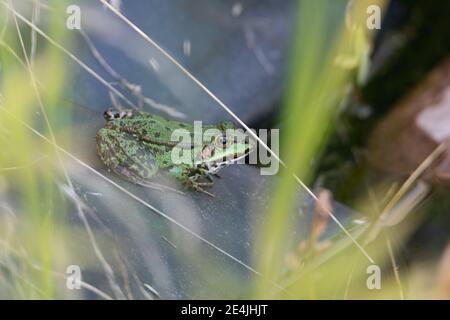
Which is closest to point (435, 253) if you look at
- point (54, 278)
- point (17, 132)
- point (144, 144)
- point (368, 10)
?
point (368, 10)

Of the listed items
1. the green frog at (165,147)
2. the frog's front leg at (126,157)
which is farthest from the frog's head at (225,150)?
the frog's front leg at (126,157)

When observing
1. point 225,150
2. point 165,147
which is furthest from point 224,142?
point 165,147

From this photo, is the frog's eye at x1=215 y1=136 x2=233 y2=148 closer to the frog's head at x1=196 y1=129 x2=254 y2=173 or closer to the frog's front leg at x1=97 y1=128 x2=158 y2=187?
the frog's head at x1=196 y1=129 x2=254 y2=173

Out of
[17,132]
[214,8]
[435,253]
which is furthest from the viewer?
[214,8]

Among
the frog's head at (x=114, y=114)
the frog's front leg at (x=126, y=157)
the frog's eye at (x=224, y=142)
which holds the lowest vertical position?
the frog's front leg at (x=126, y=157)

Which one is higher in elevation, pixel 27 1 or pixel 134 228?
pixel 27 1

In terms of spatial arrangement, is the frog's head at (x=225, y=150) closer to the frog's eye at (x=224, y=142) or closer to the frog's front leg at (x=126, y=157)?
the frog's eye at (x=224, y=142)

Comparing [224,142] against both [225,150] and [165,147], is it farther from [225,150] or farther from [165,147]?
[165,147]
